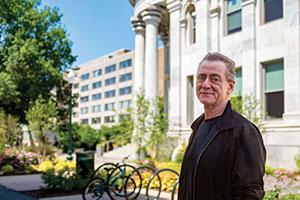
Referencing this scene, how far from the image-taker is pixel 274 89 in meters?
16.6

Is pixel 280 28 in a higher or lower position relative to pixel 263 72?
higher

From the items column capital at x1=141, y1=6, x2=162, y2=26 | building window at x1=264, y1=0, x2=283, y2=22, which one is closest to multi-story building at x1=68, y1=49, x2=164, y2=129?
column capital at x1=141, y1=6, x2=162, y2=26

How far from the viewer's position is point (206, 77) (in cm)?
255

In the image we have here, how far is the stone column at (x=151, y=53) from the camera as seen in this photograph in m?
23.4

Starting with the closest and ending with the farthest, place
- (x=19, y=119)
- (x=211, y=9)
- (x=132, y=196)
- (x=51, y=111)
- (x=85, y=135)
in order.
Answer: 1. (x=132, y=196)
2. (x=211, y=9)
3. (x=51, y=111)
4. (x=19, y=119)
5. (x=85, y=135)

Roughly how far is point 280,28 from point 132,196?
31.8ft

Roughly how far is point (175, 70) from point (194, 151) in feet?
65.9

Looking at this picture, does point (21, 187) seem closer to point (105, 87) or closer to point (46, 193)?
point (46, 193)

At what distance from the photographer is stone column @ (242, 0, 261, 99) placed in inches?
675

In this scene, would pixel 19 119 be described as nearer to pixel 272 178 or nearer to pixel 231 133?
pixel 272 178

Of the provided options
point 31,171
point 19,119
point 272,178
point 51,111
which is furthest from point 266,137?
point 19,119

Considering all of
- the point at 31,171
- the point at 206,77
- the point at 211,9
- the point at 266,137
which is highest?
the point at 211,9

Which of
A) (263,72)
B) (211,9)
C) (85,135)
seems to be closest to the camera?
(263,72)

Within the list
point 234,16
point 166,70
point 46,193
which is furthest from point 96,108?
point 46,193
